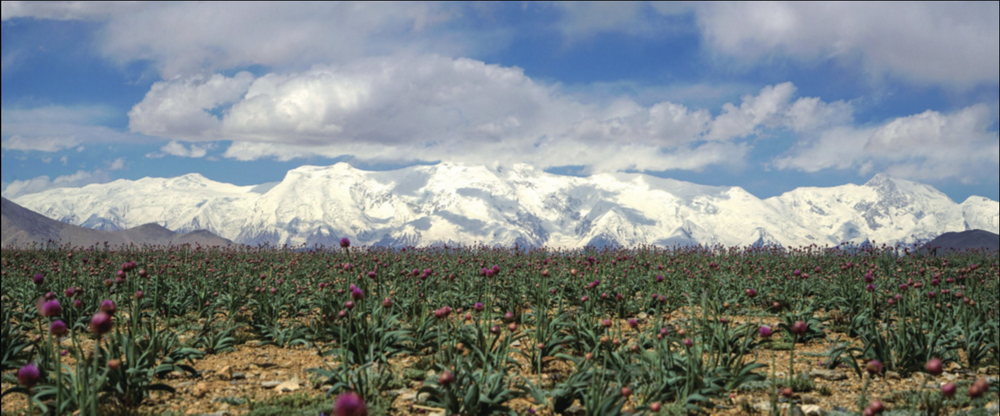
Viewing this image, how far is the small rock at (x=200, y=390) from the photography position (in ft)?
20.0

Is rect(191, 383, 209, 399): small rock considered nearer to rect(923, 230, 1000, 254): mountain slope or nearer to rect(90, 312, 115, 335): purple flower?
rect(90, 312, 115, 335): purple flower

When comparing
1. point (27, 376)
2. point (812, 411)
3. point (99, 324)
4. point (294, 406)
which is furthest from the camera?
point (294, 406)

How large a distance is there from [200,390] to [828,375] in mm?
7192

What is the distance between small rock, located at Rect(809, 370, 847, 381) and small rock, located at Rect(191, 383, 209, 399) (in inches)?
275

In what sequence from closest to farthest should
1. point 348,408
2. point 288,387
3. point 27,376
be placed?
point 348,408, point 27,376, point 288,387

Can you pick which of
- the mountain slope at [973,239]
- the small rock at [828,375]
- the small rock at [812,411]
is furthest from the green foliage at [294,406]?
the mountain slope at [973,239]

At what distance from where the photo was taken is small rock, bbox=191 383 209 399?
6094 millimetres

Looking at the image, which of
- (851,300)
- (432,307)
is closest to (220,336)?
(432,307)

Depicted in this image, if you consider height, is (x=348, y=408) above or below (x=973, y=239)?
below

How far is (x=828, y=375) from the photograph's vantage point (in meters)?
6.86

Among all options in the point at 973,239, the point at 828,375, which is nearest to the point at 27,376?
the point at 828,375

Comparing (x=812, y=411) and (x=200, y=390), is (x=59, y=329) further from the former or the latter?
(x=812, y=411)

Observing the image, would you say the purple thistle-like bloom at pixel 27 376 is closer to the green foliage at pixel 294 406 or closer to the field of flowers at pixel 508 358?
the field of flowers at pixel 508 358

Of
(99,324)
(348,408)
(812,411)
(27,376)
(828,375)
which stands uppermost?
(99,324)
